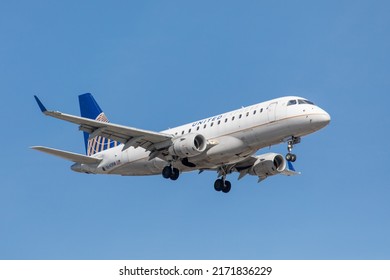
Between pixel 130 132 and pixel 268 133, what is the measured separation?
829 centimetres

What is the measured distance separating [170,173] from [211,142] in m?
3.30

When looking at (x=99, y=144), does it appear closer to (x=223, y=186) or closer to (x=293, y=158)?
(x=223, y=186)

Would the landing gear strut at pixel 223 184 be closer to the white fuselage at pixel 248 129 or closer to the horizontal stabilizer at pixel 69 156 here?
the white fuselage at pixel 248 129

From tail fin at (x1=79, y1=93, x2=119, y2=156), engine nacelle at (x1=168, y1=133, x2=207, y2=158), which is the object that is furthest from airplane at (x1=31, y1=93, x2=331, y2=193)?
tail fin at (x1=79, y1=93, x2=119, y2=156)

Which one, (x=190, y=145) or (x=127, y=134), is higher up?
(x=127, y=134)

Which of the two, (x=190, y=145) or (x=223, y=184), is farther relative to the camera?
(x=223, y=184)

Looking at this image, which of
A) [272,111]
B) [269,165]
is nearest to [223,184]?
[269,165]

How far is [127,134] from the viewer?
182 ft

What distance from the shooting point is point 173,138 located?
5594 centimetres

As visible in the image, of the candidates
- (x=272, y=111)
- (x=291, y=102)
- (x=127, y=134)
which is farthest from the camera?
(x=127, y=134)

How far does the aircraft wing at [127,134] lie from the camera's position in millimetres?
53500

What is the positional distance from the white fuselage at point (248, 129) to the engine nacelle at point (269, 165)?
356 cm
